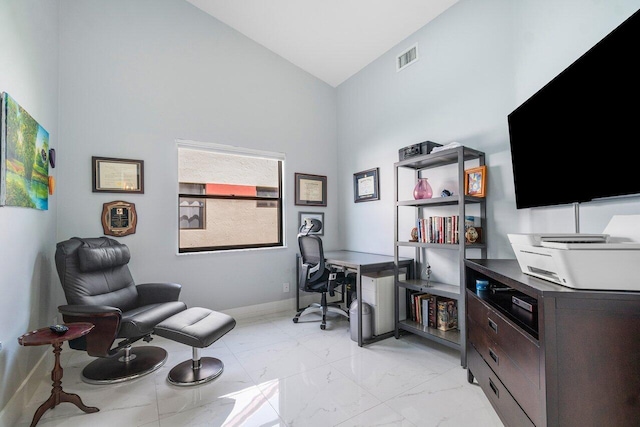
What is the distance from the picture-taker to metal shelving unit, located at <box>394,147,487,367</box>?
7.79 feet

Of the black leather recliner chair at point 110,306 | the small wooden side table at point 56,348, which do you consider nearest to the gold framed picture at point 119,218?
the black leather recliner chair at point 110,306

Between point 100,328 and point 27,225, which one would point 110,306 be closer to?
point 100,328

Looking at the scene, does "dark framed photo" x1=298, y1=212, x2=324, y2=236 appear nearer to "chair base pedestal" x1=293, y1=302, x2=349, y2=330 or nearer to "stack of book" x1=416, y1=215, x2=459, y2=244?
"chair base pedestal" x1=293, y1=302, x2=349, y2=330

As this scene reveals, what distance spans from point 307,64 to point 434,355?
3.78 metres

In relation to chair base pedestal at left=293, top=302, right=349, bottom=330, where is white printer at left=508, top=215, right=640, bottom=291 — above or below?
above

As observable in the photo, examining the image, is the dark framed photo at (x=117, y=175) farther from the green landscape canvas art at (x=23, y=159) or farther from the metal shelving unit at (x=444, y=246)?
the metal shelving unit at (x=444, y=246)

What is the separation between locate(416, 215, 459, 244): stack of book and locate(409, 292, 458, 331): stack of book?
58 centimetres

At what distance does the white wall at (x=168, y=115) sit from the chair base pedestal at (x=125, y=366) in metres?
0.77

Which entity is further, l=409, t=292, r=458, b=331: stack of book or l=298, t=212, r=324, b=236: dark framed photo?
l=298, t=212, r=324, b=236: dark framed photo

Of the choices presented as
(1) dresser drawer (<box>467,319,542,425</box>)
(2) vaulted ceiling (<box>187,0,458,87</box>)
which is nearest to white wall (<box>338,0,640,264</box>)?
(2) vaulted ceiling (<box>187,0,458,87</box>)

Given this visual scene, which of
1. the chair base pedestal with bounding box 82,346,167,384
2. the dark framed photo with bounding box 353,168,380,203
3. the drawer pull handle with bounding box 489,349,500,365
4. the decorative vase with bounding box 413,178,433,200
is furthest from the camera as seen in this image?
the dark framed photo with bounding box 353,168,380,203

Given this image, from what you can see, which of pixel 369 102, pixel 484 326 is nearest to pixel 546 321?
pixel 484 326

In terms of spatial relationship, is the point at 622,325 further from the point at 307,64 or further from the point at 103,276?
the point at 307,64

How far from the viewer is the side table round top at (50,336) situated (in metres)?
1.62
